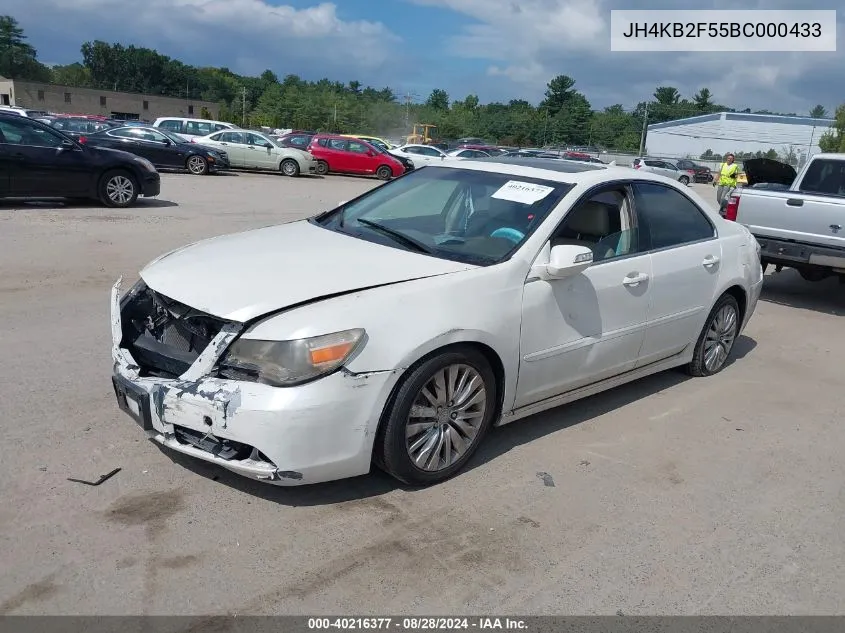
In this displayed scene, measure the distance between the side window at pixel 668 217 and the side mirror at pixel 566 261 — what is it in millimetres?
1013

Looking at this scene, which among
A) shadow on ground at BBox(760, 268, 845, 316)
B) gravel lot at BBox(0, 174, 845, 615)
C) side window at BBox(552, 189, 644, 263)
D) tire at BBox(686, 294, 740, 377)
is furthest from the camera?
shadow on ground at BBox(760, 268, 845, 316)

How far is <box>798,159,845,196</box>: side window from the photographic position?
9328mm

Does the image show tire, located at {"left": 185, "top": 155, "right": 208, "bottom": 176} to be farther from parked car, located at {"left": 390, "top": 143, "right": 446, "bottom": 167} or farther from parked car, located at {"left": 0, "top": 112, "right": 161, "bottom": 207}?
parked car, located at {"left": 390, "top": 143, "right": 446, "bottom": 167}

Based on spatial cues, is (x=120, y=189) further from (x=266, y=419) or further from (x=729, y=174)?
(x=729, y=174)

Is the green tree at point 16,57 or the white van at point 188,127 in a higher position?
the green tree at point 16,57

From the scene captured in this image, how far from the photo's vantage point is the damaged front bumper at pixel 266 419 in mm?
3205

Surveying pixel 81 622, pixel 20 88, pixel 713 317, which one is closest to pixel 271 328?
pixel 81 622

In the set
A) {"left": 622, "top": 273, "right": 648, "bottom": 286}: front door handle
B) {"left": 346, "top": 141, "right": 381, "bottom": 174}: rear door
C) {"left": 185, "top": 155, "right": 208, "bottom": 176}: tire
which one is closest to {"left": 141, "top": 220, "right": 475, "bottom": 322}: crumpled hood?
{"left": 622, "top": 273, "right": 648, "bottom": 286}: front door handle

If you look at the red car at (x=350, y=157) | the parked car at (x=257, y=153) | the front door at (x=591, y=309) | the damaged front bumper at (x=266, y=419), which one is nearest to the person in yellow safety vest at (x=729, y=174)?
the red car at (x=350, y=157)

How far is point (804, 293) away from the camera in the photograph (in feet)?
32.2

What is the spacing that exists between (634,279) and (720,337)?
61.7 inches

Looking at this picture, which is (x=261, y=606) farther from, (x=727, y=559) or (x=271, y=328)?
(x=727, y=559)

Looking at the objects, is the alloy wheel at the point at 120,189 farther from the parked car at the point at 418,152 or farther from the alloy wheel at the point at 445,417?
the parked car at the point at 418,152

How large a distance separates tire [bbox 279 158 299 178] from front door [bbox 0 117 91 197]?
1413 cm
